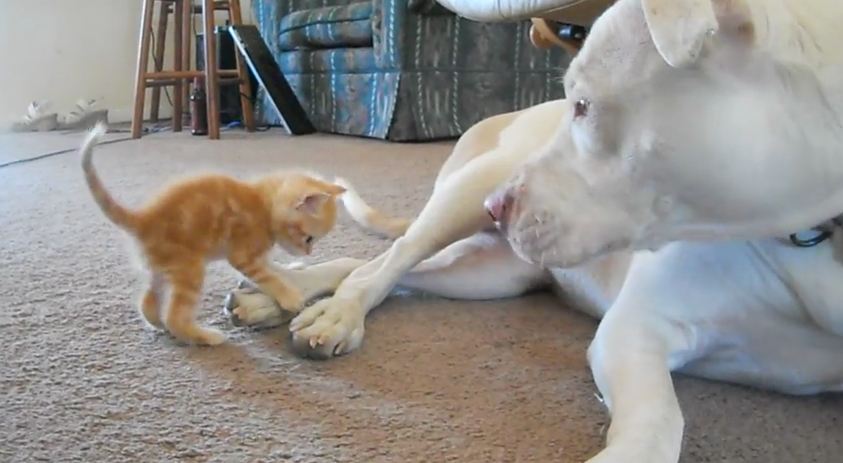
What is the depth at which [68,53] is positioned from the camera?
5.32 m

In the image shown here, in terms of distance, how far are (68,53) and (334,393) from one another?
16.1ft

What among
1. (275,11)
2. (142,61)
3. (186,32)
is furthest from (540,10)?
(186,32)

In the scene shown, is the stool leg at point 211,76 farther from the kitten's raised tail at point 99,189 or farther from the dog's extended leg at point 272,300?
the kitten's raised tail at point 99,189

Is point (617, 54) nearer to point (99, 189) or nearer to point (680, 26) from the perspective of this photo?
point (680, 26)

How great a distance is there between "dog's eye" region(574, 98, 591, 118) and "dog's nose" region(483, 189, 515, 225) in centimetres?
11

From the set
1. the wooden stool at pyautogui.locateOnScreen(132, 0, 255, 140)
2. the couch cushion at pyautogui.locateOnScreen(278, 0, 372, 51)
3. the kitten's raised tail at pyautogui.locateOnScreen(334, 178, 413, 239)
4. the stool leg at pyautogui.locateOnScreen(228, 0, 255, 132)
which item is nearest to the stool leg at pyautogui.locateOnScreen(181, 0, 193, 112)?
the wooden stool at pyautogui.locateOnScreen(132, 0, 255, 140)

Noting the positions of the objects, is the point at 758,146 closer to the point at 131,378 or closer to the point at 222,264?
the point at 131,378

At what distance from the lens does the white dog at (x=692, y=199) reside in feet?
2.64

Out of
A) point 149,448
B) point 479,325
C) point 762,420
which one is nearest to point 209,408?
point 149,448

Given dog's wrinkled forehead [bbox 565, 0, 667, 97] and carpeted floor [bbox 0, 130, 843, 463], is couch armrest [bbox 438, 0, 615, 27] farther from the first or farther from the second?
dog's wrinkled forehead [bbox 565, 0, 667, 97]

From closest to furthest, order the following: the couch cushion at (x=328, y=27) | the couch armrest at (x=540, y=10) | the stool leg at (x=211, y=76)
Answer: the couch armrest at (x=540, y=10) → the couch cushion at (x=328, y=27) → the stool leg at (x=211, y=76)

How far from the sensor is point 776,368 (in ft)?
3.23

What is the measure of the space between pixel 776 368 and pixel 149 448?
0.64 metres

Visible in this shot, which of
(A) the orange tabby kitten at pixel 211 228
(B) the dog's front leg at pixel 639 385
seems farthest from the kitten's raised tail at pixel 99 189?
(B) the dog's front leg at pixel 639 385
